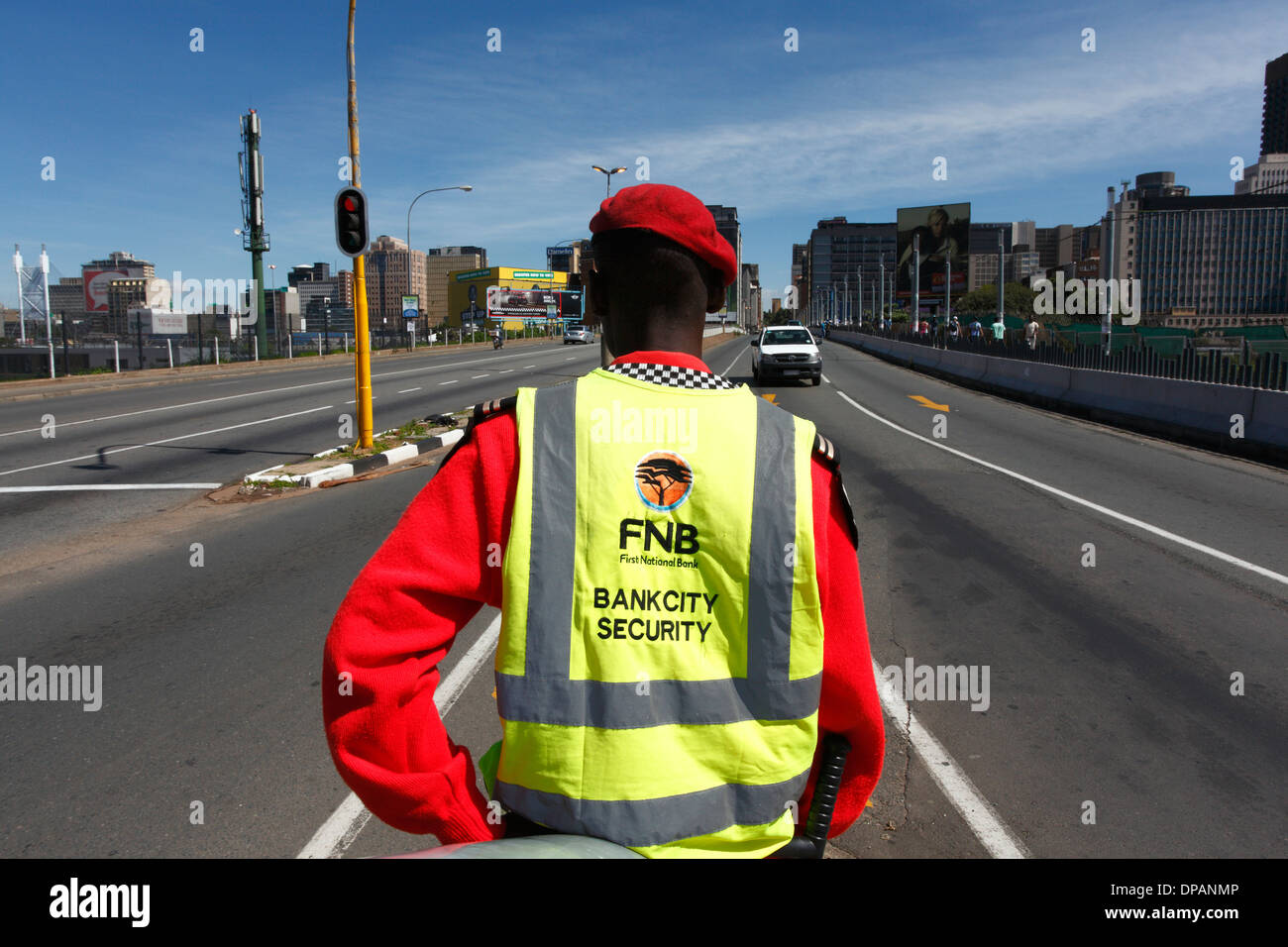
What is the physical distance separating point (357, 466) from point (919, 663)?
9.65 metres

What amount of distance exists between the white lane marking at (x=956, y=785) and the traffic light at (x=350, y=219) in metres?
10.7

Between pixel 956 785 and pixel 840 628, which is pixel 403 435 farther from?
pixel 840 628

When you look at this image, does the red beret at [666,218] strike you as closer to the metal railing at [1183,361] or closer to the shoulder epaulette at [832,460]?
the shoulder epaulette at [832,460]

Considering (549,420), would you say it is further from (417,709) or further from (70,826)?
(70,826)

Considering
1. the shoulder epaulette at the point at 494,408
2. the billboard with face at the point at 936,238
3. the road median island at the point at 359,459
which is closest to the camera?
the shoulder epaulette at the point at 494,408

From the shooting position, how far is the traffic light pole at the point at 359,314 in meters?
13.5

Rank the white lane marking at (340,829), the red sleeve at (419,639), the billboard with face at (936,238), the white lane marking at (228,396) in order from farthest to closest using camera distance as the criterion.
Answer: the billboard with face at (936,238), the white lane marking at (228,396), the white lane marking at (340,829), the red sleeve at (419,639)

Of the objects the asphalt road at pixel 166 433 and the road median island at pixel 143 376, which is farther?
the road median island at pixel 143 376

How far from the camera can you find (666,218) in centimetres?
163

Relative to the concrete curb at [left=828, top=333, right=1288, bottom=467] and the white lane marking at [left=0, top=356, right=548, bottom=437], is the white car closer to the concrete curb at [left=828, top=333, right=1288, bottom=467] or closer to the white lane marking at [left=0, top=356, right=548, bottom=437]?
the concrete curb at [left=828, top=333, right=1288, bottom=467]

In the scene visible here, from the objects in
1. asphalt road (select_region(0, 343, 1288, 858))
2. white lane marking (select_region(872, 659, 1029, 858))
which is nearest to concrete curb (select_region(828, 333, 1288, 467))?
asphalt road (select_region(0, 343, 1288, 858))

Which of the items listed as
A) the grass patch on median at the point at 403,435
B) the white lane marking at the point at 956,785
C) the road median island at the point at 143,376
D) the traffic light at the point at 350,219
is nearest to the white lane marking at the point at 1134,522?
the white lane marking at the point at 956,785

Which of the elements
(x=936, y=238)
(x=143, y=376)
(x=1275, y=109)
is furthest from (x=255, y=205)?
(x=1275, y=109)

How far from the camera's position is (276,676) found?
5082 millimetres
